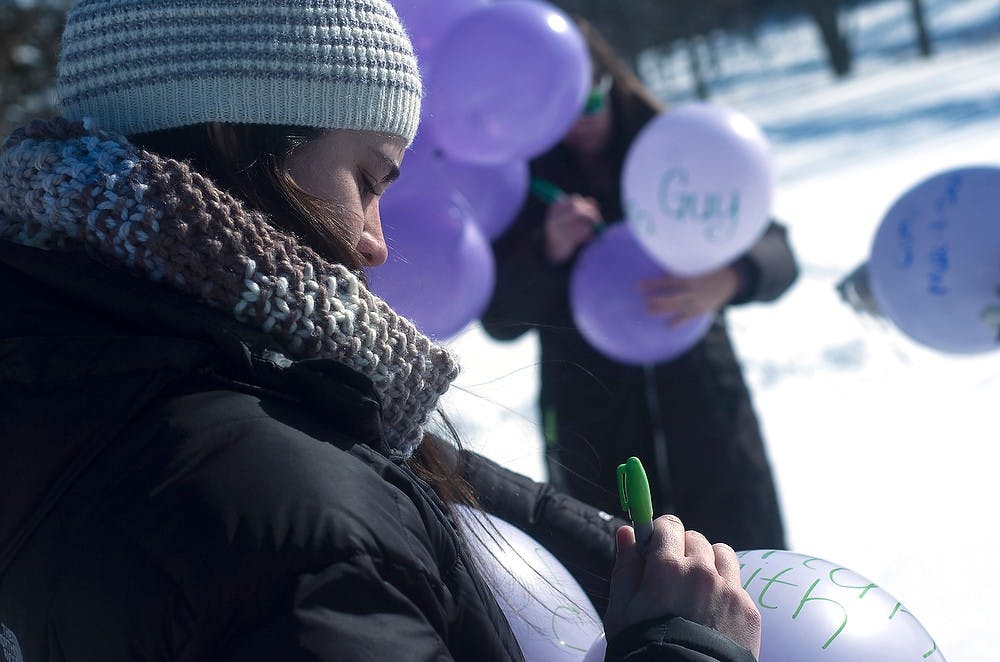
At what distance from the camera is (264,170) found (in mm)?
948

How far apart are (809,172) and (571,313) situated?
7101mm

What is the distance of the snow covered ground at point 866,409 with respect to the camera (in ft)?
8.91

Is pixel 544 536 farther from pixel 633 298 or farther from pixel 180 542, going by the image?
pixel 633 298

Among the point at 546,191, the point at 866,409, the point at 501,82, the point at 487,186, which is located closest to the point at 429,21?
the point at 501,82

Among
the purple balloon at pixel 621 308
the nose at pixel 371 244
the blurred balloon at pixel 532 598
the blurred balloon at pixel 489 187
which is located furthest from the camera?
the blurred balloon at pixel 489 187

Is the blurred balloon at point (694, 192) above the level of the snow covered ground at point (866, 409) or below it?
above

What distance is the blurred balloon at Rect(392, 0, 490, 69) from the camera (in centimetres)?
256

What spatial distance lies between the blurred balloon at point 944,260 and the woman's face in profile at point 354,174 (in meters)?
1.74

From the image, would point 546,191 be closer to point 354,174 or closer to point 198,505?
point 354,174

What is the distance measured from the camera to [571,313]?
287 centimetres

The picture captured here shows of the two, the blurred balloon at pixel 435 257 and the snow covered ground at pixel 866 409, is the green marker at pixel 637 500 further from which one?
the blurred balloon at pixel 435 257

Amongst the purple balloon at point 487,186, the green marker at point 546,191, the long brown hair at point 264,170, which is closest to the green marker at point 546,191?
the green marker at point 546,191

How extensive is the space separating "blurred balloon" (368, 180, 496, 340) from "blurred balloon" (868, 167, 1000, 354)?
108 cm

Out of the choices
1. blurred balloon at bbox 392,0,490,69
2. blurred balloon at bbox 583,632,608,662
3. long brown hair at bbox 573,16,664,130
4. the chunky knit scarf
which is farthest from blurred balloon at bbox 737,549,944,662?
long brown hair at bbox 573,16,664,130
